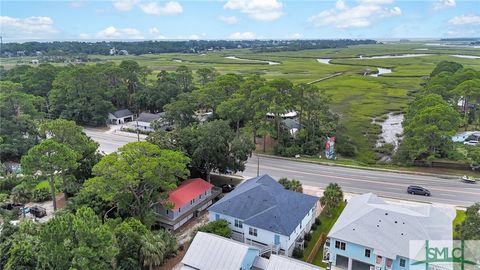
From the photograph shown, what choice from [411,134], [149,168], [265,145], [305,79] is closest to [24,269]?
[149,168]

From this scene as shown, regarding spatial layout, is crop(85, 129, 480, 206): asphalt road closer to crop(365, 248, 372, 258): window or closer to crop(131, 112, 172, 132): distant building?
crop(365, 248, 372, 258): window

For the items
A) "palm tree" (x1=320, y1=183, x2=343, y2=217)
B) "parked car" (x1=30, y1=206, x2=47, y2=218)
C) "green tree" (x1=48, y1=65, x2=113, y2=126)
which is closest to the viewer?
"parked car" (x1=30, y1=206, x2=47, y2=218)

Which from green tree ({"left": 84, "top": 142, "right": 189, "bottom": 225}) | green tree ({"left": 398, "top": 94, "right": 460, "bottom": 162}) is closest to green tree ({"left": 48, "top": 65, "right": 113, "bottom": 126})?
green tree ({"left": 84, "top": 142, "right": 189, "bottom": 225})

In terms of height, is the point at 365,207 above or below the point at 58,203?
above

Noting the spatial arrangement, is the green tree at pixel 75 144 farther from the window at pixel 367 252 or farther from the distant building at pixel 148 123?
the window at pixel 367 252

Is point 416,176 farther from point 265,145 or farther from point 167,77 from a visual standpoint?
point 167,77

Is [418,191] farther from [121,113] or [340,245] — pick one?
[121,113]

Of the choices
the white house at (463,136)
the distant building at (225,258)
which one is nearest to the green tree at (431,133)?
the white house at (463,136)

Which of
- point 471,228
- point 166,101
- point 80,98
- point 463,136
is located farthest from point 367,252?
point 80,98
